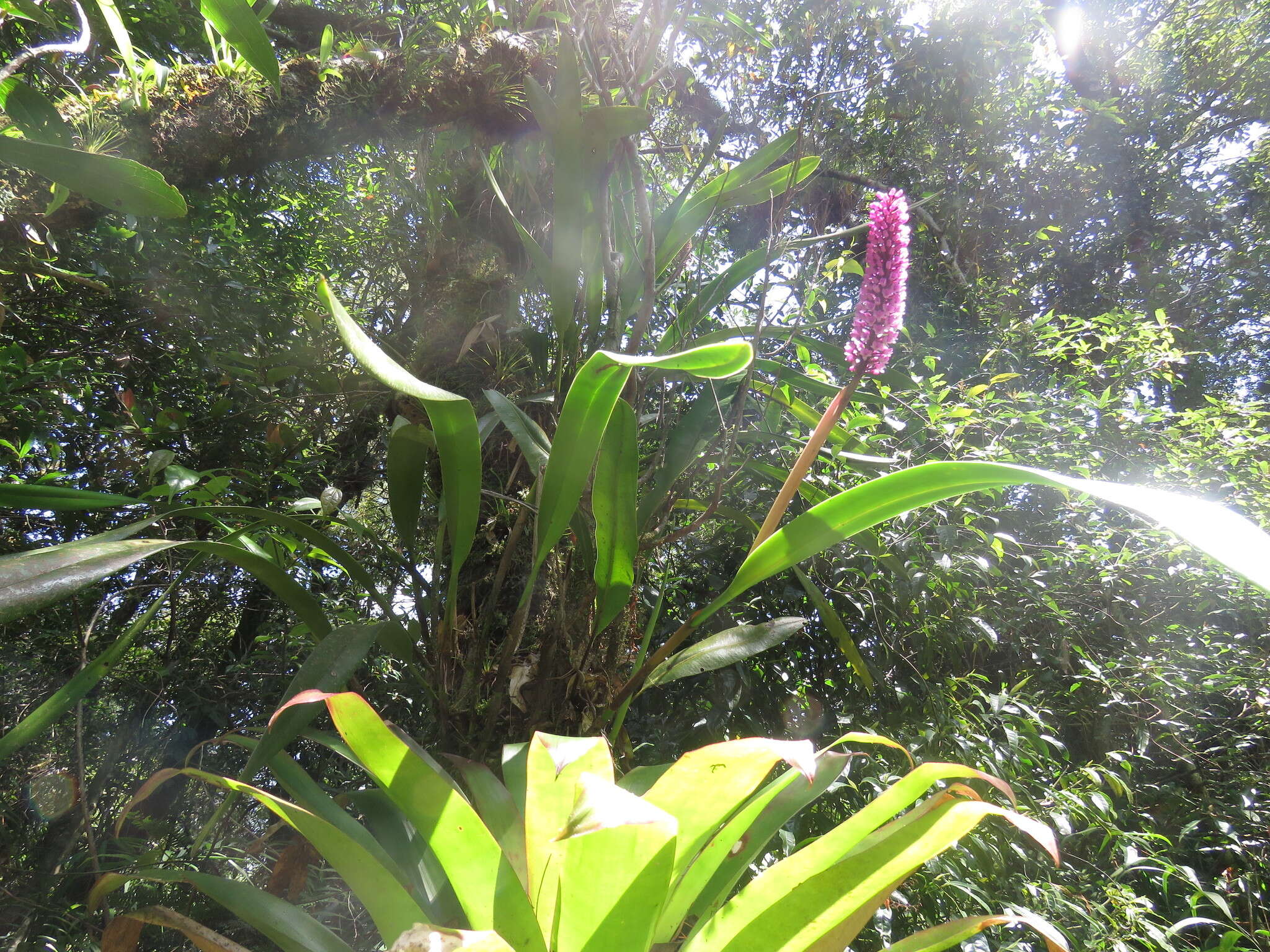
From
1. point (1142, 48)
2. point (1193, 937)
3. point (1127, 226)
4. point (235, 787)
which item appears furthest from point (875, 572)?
point (1142, 48)

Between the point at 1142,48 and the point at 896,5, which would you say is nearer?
the point at 896,5

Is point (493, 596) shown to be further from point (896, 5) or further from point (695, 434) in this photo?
point (896, 5)

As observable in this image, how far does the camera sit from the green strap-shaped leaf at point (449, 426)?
0.48 meters

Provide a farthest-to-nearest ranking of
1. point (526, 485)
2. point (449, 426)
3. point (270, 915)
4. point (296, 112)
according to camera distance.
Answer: point (296, 112) → point (526, 485) → point (449, 426) → point (270, 915)

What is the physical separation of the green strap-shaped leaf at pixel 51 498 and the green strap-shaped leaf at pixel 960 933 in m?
0.82

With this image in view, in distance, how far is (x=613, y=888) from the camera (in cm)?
40

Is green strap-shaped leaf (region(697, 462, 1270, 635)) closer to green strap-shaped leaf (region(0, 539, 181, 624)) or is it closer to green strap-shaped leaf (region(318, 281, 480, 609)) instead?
green strap-shaped leaf (region(318, 281, 480, 609))

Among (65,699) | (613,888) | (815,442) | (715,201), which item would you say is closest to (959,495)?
(815,442)

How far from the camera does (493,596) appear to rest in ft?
2.93

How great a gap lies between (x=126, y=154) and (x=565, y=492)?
1.11m

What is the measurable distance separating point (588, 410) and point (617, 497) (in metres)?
0.13

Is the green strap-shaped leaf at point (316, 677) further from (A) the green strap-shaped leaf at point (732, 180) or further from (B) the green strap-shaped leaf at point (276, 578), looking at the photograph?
(A) the green strap-shaped leaf at point (732, 180)

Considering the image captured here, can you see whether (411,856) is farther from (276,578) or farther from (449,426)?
(449,426)

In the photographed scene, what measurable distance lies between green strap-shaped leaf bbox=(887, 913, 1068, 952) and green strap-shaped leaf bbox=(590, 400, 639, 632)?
0.39 meters
